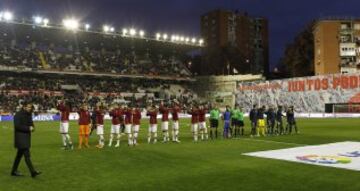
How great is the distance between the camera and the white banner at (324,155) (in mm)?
16531

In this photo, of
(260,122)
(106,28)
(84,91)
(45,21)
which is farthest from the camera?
(84,91)

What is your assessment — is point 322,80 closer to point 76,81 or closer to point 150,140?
point 76,81

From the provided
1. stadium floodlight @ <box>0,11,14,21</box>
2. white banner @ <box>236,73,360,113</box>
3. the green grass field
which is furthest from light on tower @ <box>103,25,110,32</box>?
the green grass field

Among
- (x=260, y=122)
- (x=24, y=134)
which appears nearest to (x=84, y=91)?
(x=260, y=122)

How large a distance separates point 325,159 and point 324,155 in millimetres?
1320

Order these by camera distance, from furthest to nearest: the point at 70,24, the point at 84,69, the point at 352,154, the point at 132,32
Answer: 1. the point at 84,69
2. the point at 132,32
3. the point at 70,24
4. the point at 352,154

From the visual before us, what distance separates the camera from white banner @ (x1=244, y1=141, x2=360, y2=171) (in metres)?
16.5

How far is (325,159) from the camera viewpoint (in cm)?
1750

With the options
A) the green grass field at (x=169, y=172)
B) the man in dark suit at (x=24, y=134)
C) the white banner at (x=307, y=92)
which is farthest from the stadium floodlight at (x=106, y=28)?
the man in dark suit at (x=24, y=134)

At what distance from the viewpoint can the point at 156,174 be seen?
14.5 m

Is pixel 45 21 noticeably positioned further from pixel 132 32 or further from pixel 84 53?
pixel 84 53

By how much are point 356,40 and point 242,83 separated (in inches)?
1420

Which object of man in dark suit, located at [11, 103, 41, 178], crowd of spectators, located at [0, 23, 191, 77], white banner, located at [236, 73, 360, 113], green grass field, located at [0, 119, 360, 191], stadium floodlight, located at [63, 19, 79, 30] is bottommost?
green grass field, located at [0, 119, 360, 191]

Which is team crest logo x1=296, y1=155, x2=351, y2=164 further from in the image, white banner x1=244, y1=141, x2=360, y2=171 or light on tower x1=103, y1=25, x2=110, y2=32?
light on tower x1=103, y1=25, x2=110, y2=32
